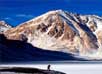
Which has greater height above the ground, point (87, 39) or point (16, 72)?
point (87, 39)

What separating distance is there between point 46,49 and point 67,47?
4873mm

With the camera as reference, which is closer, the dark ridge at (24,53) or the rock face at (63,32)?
the dark ridge at (24,53)

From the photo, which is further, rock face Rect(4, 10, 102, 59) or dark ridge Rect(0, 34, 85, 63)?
rock face Rect(4, 10, 102, 59)

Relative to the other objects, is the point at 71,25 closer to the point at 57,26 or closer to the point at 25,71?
the point at 57,26

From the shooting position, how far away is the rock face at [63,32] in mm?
85688

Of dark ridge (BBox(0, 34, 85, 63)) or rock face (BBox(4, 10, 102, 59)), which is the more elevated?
rock face (BBox(4, 10, 102, 59))

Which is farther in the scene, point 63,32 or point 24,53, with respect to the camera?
point 63,32

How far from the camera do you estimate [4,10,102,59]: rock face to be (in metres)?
85.7

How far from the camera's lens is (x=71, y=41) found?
94.4m

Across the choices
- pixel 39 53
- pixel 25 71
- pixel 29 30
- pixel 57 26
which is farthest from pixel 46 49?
pixel 25 71

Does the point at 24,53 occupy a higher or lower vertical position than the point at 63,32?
lower

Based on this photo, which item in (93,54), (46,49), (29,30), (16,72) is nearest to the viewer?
(16,72)

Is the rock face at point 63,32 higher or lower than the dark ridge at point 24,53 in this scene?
higher

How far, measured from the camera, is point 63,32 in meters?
105
